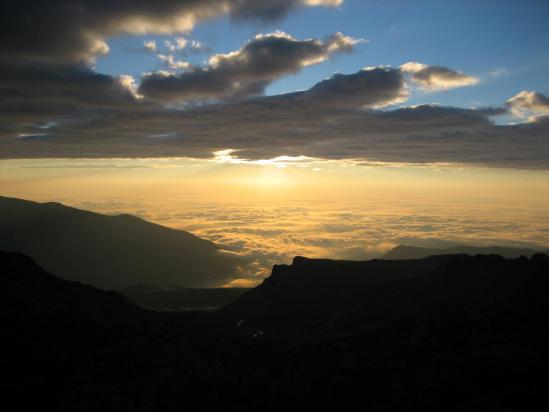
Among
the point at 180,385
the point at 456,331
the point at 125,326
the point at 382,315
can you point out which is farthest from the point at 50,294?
the point at 456,331

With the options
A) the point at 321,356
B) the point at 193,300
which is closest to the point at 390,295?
the point at 321,356

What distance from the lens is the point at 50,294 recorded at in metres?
90.8

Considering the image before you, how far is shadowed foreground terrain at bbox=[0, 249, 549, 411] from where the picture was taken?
4494 cm

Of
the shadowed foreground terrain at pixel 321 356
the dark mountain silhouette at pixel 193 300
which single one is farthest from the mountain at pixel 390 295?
the dark mountain silhouette at pixel 193 300

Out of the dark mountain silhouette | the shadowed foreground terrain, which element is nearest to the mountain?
the shadowed foreground terrain

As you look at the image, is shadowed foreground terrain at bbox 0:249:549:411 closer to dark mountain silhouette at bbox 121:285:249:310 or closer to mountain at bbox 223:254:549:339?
mountain at bbox 223:254:549:339

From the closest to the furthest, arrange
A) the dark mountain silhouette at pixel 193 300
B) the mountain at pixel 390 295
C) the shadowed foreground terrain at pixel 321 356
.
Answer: the shadowed foreground terrain at pixel 321 356 < the mountain at pixel 390 295 < the dark mountain silhouette at pixel 193 300

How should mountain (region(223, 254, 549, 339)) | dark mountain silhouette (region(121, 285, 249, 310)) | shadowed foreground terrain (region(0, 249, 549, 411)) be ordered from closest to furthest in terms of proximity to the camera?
shadowed foreground terrain (region(0, 249, 549, 411)), mountain (region(223, 254, 549, 339)), dark mountain silhouette (region(121, 285, 249, 310))

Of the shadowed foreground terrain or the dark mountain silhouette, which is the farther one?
the dark mountain silhouette

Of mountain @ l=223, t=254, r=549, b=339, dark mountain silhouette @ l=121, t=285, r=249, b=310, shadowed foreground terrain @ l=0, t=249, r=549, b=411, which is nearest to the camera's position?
shadowed foreground terrain @ l=0, t=249, r=549, b=411

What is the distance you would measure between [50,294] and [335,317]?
68.1 m

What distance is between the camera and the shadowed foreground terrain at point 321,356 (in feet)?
147

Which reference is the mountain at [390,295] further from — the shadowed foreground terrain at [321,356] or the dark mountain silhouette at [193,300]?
the dark mountain silhouette at [193,300]

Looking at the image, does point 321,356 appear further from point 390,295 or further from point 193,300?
point 193,300
